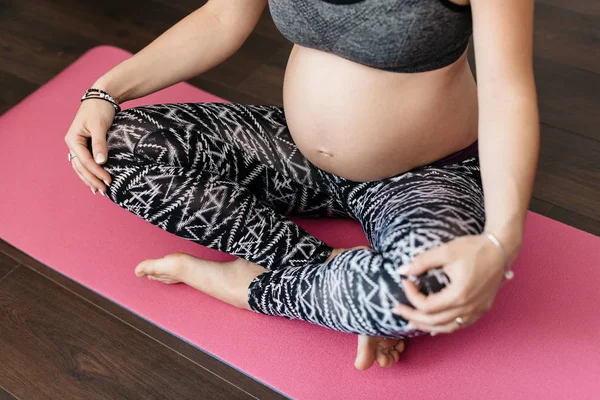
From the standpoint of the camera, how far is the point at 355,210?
1249 millimetres

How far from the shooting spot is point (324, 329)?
49.6 inches

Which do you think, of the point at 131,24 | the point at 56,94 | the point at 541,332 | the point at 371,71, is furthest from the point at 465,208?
the point at 131,24

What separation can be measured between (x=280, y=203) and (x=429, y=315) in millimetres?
506

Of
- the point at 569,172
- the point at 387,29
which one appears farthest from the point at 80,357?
the point at 569,172

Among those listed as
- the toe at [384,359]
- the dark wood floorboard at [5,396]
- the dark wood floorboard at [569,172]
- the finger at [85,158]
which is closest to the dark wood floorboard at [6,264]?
the dark wood floorboard at [5,396]

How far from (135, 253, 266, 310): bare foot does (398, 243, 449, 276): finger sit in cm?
44

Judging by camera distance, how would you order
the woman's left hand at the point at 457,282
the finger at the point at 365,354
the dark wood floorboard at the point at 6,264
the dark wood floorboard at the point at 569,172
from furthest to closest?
the dark wood floorboard at the point at 569,172, the dark wood floorboard at the point at 6,264, the finger at the point at 365,354, the woman's left hand at the point at 457,282

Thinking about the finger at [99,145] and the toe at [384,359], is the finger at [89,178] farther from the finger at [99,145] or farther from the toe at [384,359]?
the toe at [384,359]

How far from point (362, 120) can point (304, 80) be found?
4.9 inches

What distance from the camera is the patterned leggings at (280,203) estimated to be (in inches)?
39.3

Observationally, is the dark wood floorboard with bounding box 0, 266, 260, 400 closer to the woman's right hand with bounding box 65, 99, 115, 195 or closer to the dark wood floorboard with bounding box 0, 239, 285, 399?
the dark wood floorboard with bounding box 0, 239, 285, 399

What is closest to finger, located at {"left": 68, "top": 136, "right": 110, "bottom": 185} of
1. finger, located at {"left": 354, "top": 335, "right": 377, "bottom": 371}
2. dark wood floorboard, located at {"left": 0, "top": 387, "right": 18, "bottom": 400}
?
dark wood floorboard, located at {"left": 0, "top": 387, "right": 18, "bottom": 400}

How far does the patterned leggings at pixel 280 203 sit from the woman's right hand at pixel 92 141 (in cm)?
2

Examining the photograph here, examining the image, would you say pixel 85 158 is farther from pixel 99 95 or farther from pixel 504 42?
pixel 504 42
